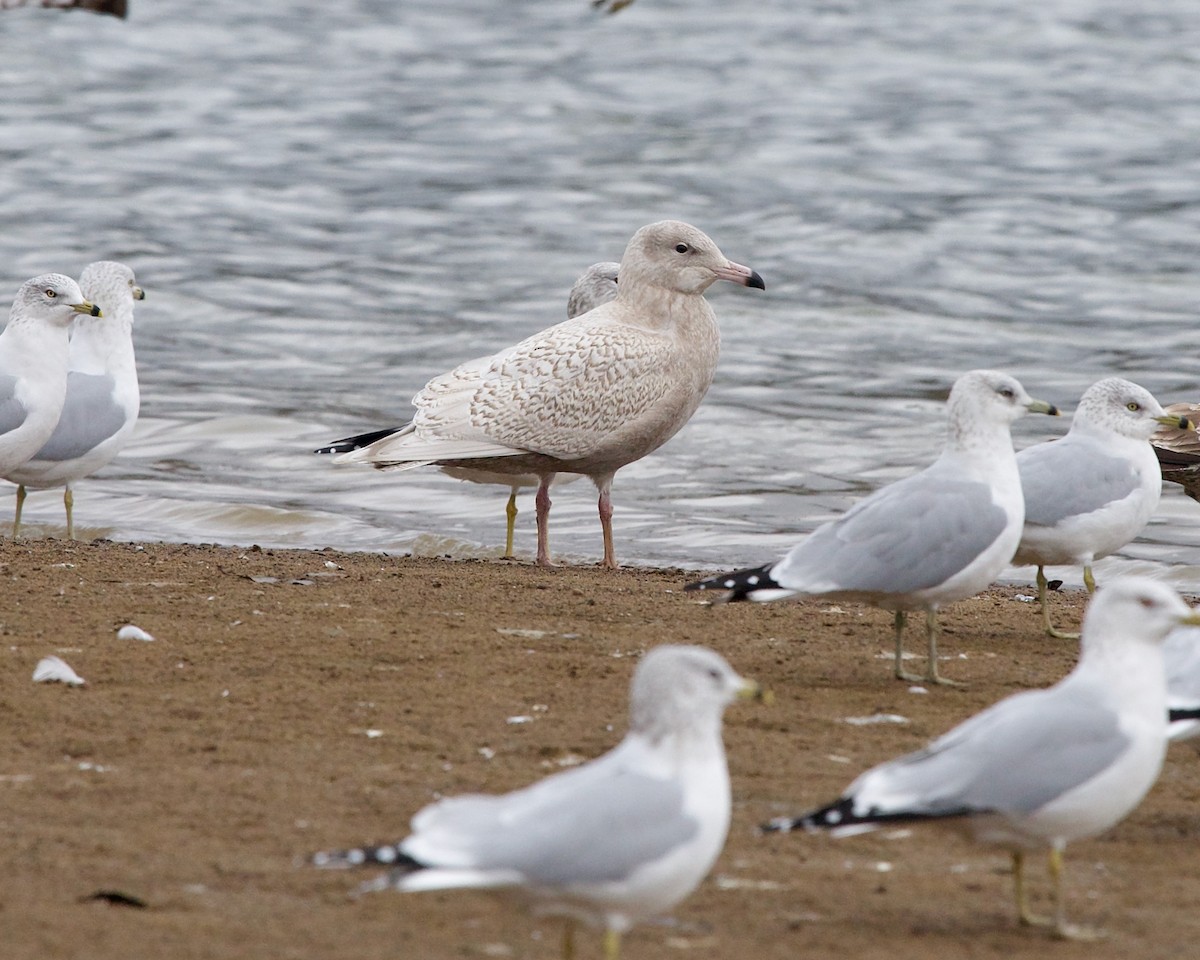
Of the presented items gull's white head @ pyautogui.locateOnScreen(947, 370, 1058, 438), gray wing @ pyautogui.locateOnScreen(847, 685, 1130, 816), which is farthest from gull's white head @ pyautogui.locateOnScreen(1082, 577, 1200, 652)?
gull's white head @ pyautogui.locateOnScreen(947, 370, 1058, 438)

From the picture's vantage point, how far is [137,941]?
4.10 meters

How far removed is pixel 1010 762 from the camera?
14.2ft

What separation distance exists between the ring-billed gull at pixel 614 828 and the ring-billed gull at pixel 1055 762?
303 mm

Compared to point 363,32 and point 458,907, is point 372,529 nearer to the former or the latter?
point 458,907

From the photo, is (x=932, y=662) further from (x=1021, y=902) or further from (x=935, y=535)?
(x=1021, y=902)

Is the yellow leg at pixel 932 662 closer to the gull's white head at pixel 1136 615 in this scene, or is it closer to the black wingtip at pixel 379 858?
the gull's white head at pixel 1136 615

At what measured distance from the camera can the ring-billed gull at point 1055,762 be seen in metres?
4.27

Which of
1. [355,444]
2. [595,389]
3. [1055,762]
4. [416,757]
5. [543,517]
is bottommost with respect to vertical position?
[543,517]

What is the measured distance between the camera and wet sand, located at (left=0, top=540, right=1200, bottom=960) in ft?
14.3

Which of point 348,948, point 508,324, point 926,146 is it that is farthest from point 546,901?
point 926,146

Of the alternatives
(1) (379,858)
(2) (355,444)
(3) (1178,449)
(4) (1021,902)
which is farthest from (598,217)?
(1) (379,858)

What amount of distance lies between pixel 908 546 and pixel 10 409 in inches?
185

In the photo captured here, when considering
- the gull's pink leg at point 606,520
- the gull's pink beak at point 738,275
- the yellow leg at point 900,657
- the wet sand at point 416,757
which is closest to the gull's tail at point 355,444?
the gull's pink leg at point 606,520

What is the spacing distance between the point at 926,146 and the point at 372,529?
15406 mm
